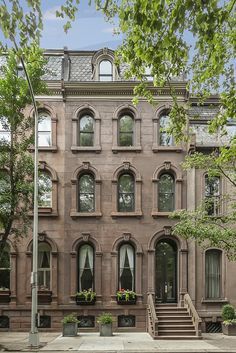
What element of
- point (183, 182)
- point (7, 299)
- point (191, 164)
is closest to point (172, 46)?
point (191, 164)

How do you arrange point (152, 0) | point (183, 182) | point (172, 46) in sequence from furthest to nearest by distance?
point (183, 182)
point (172, 46)
point (152, 0)

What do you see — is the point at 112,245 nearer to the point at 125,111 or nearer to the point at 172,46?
the point at 125,111

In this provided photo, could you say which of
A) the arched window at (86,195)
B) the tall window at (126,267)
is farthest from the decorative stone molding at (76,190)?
the tall window at (126,267)

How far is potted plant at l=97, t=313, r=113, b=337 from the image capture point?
77.3 feet

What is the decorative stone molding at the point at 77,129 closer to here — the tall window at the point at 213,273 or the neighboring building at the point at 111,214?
the neighboring building at the point at 111,214

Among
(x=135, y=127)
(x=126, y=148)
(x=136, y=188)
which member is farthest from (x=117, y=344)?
(x=135, y=127)

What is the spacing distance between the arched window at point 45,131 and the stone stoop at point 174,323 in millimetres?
10036

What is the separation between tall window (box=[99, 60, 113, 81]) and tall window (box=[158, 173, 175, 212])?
599 centimetres

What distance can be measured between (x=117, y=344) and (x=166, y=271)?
653cm

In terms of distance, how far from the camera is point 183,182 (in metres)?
27.0

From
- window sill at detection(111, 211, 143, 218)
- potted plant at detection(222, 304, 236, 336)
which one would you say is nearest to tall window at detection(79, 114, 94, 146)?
window sill at detection(111, 211, 143, 218)

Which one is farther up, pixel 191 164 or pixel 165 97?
pixel 165 97

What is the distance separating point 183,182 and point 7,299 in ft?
34.7

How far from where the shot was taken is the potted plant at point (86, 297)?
2578cm
